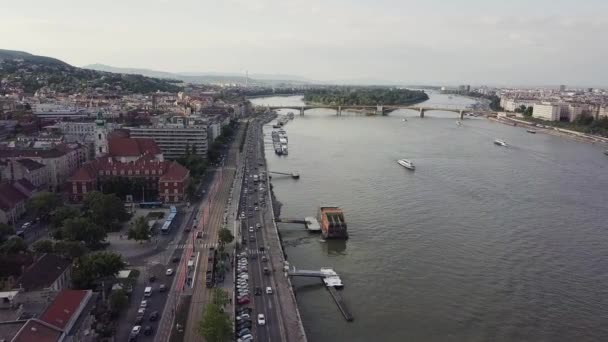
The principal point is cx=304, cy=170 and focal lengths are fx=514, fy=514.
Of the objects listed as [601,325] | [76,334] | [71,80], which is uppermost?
[71,80]

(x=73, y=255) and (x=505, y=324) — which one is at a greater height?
(x=73, y=255)

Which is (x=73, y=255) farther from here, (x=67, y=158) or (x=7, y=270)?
(x=67, y=158)

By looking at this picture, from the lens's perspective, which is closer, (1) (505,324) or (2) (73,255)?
(1) (505,324)

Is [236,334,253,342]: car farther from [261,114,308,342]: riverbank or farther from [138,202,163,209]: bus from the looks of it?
[138,202,163,209]: bus

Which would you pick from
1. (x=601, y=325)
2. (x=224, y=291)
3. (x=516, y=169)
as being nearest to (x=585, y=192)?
(x=516, y=169)


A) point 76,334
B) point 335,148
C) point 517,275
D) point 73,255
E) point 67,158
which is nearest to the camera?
point 76,334

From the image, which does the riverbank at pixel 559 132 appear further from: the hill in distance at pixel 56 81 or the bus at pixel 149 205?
the hill in distance at pixel 56 81

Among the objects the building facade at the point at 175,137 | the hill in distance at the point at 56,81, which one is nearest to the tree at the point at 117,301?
the building facade at the point at 175,137

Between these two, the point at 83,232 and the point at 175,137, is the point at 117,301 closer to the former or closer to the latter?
the point at 83,232
